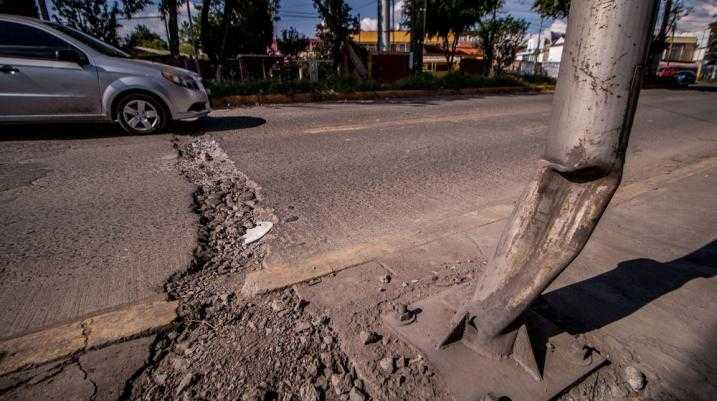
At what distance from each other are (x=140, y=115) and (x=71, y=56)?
1.05 meters

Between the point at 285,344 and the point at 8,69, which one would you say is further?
the point at 8,69

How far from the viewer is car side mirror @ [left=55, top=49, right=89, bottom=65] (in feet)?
16.1

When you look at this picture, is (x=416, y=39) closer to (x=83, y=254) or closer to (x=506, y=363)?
(x=83, y=254)

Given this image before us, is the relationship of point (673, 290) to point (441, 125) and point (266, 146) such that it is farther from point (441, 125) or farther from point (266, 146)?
point (441, 125)

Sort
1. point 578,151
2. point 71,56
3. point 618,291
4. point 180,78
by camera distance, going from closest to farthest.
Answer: point 578,151 → point 618,291 → point 71,56 → point 180,78

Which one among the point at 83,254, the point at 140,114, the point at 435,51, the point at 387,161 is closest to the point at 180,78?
the point at 140,114

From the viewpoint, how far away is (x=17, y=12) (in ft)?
26.2

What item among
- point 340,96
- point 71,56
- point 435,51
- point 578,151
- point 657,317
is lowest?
point 657,317

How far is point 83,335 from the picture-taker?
5.27 ft

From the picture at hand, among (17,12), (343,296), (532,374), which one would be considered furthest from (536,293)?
(17,12)

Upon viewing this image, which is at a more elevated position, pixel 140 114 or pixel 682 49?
pixel 682 49

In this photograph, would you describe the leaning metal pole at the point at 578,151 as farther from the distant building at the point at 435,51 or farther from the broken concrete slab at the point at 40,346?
the distant building at the point at 435,51

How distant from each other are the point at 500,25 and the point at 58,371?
1151 inches

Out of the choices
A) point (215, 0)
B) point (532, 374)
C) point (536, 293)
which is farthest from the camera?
point (215, 0)
